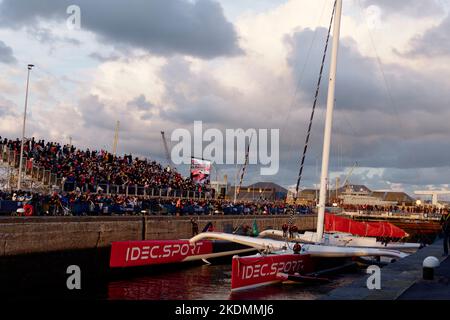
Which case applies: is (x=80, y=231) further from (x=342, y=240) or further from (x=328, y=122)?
(x=342, y=240)

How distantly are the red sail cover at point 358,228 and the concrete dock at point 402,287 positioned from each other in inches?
647

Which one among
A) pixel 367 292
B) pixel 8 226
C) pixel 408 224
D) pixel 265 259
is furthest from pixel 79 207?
pixel 408 224

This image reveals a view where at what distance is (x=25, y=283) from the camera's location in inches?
656

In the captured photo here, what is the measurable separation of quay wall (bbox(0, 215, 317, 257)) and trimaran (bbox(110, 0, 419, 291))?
8.08ft

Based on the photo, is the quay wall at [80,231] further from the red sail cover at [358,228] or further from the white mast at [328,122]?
the white mast at [328,122]

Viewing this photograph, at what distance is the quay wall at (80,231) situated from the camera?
693 inches

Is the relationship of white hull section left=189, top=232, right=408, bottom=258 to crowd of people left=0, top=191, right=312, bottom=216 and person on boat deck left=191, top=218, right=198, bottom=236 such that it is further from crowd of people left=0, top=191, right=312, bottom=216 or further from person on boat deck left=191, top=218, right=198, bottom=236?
person on boat deck left=191, top=218, right=198, bottom=236

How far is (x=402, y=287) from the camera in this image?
10219 mm

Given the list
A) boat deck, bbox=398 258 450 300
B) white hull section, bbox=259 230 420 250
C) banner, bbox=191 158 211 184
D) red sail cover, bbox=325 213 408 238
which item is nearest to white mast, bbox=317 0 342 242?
white hull section, bbox=259 230 420 250

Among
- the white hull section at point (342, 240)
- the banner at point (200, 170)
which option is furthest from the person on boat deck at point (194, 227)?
the banner at point (200, 170)

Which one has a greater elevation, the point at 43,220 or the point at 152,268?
the point at 43,220

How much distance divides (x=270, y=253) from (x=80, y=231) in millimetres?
7302

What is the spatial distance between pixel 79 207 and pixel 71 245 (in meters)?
4.41
